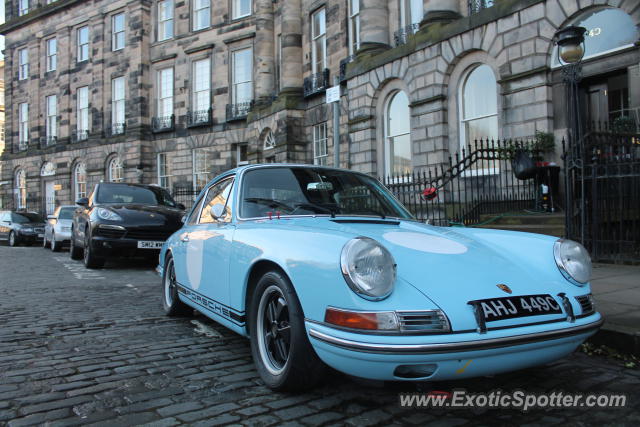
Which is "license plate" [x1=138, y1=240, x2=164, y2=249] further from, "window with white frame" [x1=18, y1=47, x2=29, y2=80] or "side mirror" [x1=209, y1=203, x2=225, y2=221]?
"window with white frame" [x1=18, y1=47, x2=29, y2=80]

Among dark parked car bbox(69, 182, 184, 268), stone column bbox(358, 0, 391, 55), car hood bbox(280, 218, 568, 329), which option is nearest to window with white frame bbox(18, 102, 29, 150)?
stone column bbox(358, 0, 391, 55)

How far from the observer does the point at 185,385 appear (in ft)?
10.5

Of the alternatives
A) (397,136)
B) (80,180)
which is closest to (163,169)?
(80,180)

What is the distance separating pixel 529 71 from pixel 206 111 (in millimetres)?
18319

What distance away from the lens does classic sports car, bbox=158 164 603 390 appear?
239cm

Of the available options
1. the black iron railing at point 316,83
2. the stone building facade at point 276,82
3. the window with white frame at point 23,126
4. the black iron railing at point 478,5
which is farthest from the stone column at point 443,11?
the window with white frame at point 23,126

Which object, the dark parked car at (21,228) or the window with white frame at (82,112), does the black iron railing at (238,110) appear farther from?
the window with white frame at (82,112)

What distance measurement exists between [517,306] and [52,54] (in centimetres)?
3882

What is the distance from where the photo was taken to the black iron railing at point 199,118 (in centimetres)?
2575

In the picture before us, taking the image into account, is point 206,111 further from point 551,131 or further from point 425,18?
point 551,131

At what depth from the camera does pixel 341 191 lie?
4.10 metres

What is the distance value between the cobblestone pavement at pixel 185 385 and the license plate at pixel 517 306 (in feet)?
1.89

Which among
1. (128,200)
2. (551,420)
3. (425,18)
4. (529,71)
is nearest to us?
(551,420)

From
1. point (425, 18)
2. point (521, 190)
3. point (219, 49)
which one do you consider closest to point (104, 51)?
point (219, 49)
